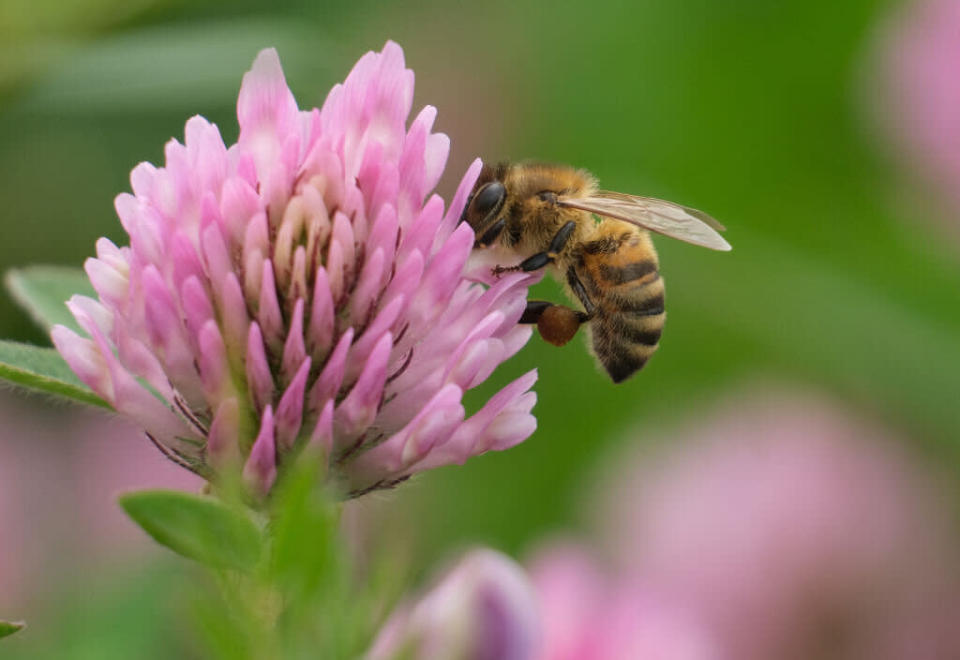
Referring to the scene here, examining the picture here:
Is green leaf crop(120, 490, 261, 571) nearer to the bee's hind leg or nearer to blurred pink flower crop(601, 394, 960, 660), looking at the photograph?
the bee's hind leg

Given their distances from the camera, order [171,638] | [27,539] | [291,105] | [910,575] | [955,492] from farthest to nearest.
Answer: [955,492] → [910,575] → [27,539] → [171,638] → [291,105]

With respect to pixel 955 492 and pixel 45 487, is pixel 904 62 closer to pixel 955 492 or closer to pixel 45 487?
pixel 955 492

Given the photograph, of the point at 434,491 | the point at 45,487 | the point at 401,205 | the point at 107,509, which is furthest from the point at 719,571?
the point at 401,205

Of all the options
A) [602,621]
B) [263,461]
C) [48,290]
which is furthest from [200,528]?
[602,621]

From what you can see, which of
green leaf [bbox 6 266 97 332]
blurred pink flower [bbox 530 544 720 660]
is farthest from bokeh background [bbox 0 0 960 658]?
green leaf [bbox 6 266 97 332]

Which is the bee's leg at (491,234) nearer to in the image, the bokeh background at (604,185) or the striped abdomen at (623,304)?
the striped abdomen at (623,304)

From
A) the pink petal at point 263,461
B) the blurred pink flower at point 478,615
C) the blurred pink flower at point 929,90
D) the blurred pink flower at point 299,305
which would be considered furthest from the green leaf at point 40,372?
the blurred pink flower at point 929,90

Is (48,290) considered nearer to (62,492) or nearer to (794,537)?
(62,492)
